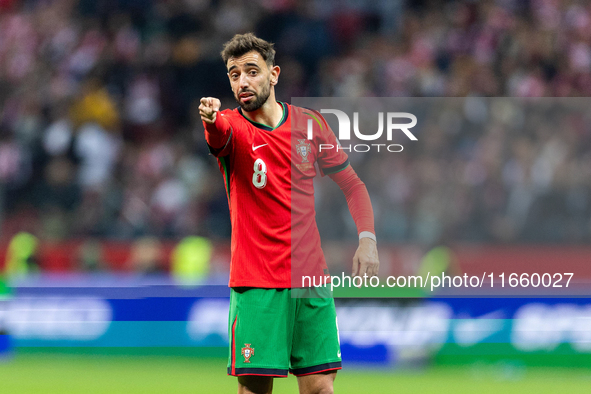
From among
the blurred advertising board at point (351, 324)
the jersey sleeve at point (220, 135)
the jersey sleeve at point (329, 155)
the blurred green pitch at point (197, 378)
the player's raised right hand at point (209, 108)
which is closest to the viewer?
the player's raised right hand at point (209, 108)

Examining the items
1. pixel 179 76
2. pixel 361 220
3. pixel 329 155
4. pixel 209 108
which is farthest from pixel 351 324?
pixel 179 76

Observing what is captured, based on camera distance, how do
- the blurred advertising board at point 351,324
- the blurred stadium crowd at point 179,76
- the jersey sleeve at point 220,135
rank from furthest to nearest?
the blurred stadium crowd at point 179,76 < the blurred advertising board at point 351,324 < the jersey sleeve at point 220,135

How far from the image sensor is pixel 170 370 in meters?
9.52

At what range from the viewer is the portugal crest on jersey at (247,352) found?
172 inches

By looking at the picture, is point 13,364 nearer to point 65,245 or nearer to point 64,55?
point 65,245

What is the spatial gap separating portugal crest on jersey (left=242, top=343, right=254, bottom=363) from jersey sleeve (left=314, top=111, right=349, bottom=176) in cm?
113

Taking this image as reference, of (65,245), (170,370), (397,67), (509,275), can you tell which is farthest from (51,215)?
(509,275)

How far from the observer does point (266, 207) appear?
4.45 metres

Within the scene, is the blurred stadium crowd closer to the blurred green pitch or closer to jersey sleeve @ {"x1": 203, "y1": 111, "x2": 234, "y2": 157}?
the blurred green pitch

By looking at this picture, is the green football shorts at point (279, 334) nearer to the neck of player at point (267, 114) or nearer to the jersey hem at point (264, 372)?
the jersey hem at point (264, 372)

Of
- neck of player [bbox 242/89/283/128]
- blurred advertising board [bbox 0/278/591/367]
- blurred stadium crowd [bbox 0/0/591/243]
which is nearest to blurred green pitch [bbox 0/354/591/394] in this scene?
blurred advertising board [bbox 0/278/591/367]

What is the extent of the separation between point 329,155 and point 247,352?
1217 millimetres

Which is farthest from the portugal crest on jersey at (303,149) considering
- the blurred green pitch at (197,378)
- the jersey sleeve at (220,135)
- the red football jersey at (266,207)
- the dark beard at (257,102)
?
the blurred green pitch at (197,378)

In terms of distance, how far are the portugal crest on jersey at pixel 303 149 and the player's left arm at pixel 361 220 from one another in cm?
33
